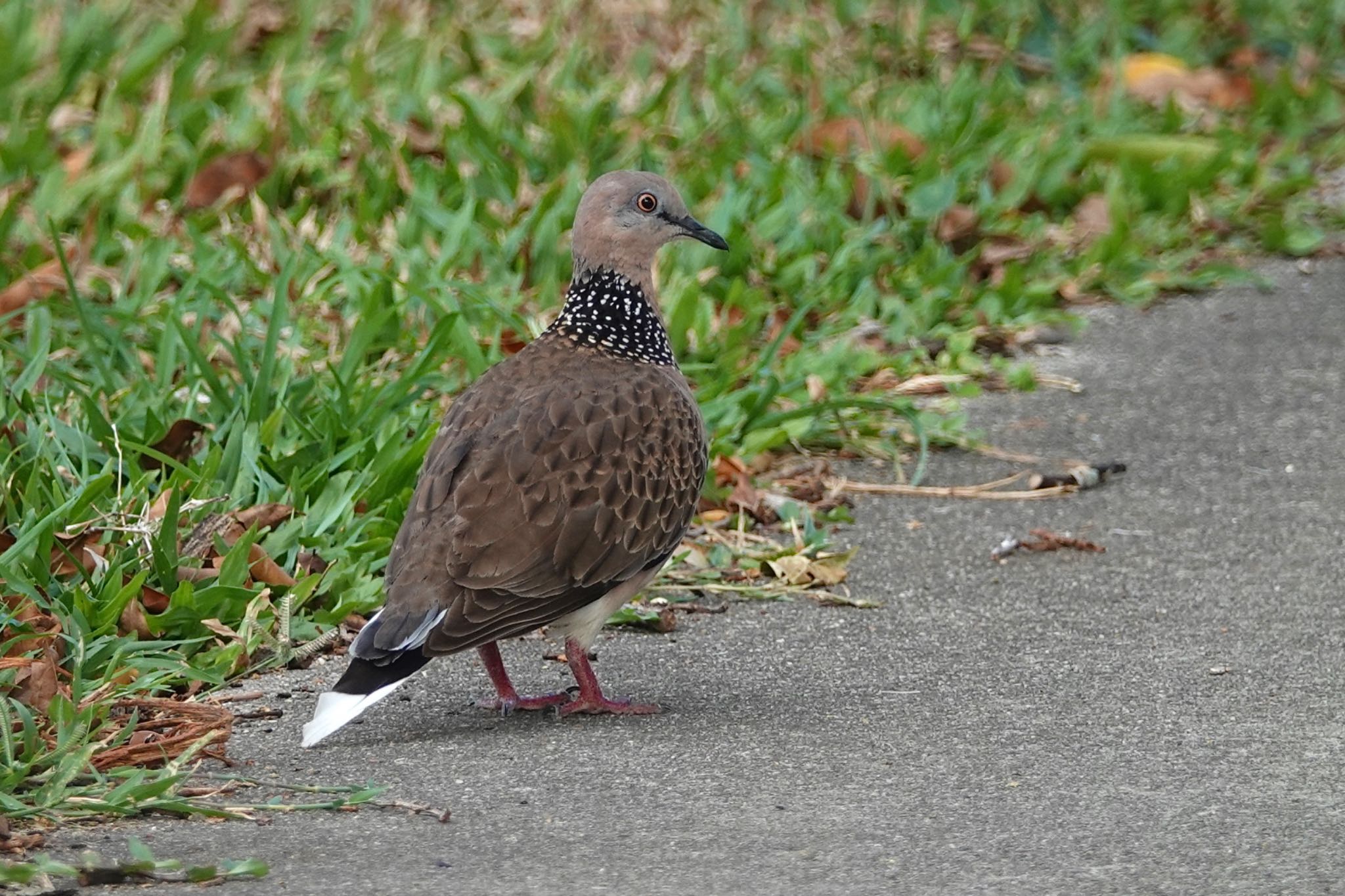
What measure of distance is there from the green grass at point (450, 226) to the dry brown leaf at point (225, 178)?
0.07 m

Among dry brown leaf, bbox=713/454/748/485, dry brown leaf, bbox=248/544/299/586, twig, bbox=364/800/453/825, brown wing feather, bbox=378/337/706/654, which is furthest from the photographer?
dry brown leaf, bbox=713/454/748/485

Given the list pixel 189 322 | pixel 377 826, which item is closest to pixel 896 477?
pixel 189 322

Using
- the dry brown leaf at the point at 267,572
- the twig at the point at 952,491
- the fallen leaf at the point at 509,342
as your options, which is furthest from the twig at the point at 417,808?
the fallen leaf at the point at 509,342

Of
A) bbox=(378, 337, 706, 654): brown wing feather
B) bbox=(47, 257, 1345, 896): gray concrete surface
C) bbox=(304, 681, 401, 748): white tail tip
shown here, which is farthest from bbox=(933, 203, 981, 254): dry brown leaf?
bbox=(304, 681, 401, 748): white tail tip

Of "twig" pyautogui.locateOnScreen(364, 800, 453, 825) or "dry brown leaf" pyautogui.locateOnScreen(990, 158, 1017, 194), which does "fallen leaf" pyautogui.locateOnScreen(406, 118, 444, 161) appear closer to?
"dry brown leaf" pyautogui.locateOnScreen(990, 158, 1017, 194)

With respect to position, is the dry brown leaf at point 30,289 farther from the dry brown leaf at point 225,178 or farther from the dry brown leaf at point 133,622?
the dry brown leaf at point 133,622

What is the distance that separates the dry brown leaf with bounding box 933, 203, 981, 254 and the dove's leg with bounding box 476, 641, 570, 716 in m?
4.01

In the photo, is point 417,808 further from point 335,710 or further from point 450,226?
point 450,226

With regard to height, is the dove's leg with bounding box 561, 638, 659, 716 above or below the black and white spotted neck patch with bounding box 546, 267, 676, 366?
below

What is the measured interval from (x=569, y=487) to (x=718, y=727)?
26.2 inches

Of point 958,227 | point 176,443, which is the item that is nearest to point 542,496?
point 176,443

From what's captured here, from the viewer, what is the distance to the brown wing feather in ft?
14.3

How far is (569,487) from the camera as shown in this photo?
4.61m

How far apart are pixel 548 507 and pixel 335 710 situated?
0.77 m
